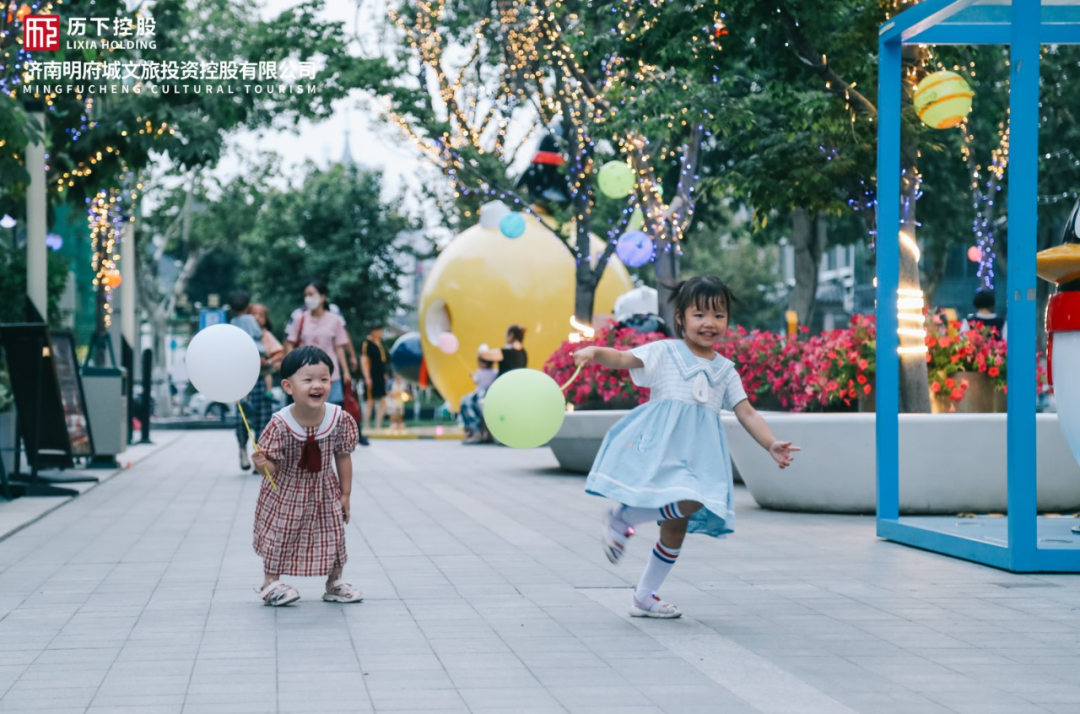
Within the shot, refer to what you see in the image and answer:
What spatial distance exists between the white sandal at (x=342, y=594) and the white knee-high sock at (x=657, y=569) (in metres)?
1.37

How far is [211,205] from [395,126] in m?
21.6

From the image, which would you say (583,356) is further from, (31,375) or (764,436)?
(31,375)

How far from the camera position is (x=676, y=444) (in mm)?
6297

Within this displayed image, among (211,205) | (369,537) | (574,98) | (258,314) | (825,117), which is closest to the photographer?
(369,537)

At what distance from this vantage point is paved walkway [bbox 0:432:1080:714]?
4.89 m

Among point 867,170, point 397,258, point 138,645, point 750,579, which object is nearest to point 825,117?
point 867,170

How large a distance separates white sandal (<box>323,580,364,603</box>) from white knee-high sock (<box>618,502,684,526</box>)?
1356 millimetres

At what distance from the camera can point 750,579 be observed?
766 centimetres

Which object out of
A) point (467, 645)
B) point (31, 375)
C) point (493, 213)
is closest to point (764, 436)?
point (467, 645)

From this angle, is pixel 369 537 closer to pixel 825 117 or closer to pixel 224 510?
pixel 224 510

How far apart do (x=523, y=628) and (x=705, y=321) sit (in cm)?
152

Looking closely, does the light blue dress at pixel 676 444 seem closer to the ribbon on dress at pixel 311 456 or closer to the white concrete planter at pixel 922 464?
the ribbon on dress at pixel 311 456

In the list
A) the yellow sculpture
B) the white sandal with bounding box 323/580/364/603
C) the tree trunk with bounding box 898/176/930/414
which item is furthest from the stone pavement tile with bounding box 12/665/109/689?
the yellow sculpture

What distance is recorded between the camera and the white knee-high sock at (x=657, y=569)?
6410mm
